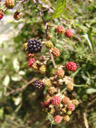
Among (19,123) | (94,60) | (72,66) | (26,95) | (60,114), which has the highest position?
(72,66)

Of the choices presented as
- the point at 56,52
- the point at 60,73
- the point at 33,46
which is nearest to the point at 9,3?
the point at 33,46

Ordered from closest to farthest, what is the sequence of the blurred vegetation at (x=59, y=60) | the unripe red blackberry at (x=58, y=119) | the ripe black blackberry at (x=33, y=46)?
the ripe black blackberry at (x=33, y=46) < the unripe red blackberry at (x=58, y=119) < the blurred vegetation at (x=59, y=60)

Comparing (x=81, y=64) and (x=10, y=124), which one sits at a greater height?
(x=81, y=64)

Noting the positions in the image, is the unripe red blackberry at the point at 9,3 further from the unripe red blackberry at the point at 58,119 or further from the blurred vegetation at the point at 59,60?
the unripe red blackberry at the point at 58,119

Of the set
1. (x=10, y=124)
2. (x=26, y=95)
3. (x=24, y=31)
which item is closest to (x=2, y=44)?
(x=24, y=31)

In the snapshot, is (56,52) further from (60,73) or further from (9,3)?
(9,3)

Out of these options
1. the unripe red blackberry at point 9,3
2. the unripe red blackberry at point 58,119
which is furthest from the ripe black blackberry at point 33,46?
the unripe red blackberry at point 58,119

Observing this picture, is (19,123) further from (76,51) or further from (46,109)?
(76,51)

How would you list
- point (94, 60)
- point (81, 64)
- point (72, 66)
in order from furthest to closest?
point (81, 64), point (94, 60), point (72, 66)

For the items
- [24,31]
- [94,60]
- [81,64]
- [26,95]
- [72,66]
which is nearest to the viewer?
[72,66]
